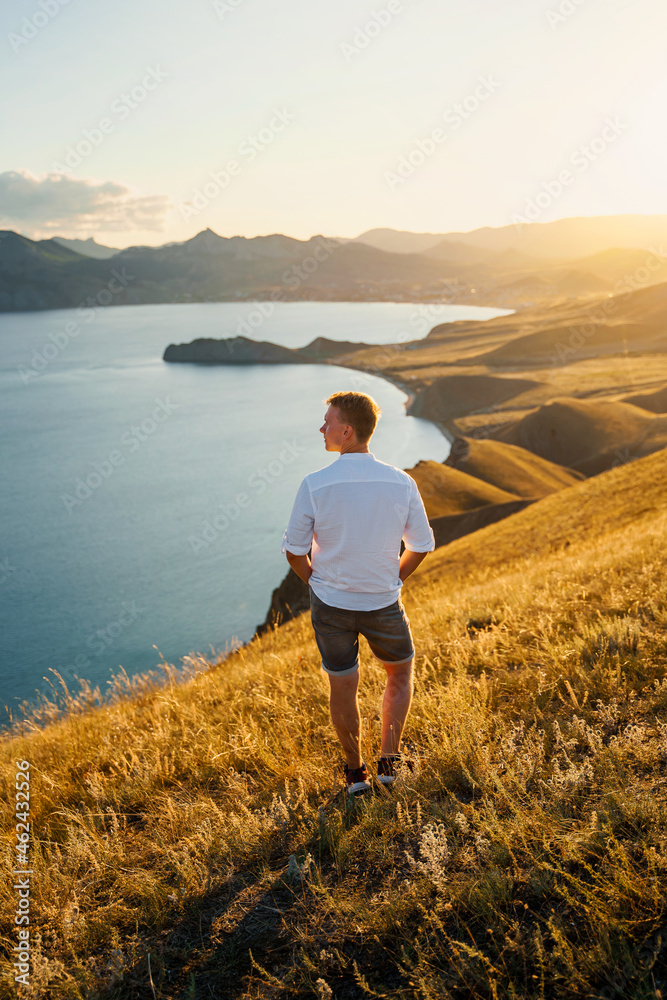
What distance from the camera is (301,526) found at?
3348 millimetres

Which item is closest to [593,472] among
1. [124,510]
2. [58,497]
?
[124,510]

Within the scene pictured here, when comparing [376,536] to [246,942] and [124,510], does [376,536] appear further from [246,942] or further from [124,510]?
[124,510]

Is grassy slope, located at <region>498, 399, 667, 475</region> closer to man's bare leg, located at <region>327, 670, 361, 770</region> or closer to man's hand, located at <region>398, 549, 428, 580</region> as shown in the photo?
man's hand, located at <region>398, 549, 428, 580</region>

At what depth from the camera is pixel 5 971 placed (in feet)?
9.12

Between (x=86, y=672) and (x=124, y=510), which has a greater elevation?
(x=124, y=510)

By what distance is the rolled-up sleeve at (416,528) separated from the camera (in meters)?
3.43

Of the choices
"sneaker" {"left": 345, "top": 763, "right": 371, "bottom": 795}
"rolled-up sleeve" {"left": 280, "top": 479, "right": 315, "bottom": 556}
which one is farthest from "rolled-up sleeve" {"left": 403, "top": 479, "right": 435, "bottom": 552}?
"sneaker" {"left": 345, "top": 763, "right": 371, "bottom": 795}

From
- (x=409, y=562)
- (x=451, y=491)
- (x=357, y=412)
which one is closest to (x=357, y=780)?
(x=409, y=562)

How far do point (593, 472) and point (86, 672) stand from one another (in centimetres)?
4784

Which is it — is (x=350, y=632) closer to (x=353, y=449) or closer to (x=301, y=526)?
(x=301, y=526)

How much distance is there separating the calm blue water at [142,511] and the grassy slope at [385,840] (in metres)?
6.76

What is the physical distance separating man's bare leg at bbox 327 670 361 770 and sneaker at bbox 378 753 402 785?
0.46 ft

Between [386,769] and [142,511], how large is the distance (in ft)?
180

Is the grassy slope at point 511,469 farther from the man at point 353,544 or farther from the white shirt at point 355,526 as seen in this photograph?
the white shirt at point 355,526
